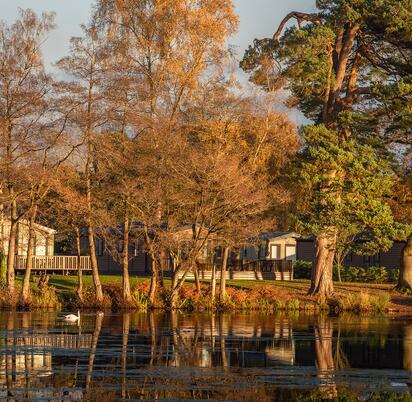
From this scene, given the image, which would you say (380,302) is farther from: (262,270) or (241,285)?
(262,270)

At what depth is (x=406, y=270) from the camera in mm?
65188

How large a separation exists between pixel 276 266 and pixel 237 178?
24.7m

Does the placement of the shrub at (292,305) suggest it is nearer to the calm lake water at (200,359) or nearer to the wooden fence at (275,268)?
the calm lake water at (200,359)

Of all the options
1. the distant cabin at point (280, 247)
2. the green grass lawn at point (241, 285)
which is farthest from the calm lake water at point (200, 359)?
the distant cabin at point (280, 247)

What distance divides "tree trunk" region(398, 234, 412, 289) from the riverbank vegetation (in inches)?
194

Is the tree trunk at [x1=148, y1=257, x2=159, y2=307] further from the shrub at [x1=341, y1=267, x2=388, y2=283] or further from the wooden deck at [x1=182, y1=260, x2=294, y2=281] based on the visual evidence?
the shrub at [x1=341, y1=267, x2=388, y2=283]

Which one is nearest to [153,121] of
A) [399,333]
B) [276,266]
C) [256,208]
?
[256,208]

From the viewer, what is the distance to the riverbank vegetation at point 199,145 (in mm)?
54656

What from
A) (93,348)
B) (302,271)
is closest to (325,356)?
(93,348)

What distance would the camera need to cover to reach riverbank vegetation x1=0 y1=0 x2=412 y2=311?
54.7m

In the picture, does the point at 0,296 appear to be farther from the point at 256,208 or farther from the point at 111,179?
the point at 256,208

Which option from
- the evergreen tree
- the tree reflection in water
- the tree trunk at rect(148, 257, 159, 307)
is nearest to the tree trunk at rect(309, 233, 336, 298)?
the evergreen tree

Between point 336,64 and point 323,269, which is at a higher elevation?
point 336,64

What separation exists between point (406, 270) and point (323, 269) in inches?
336
